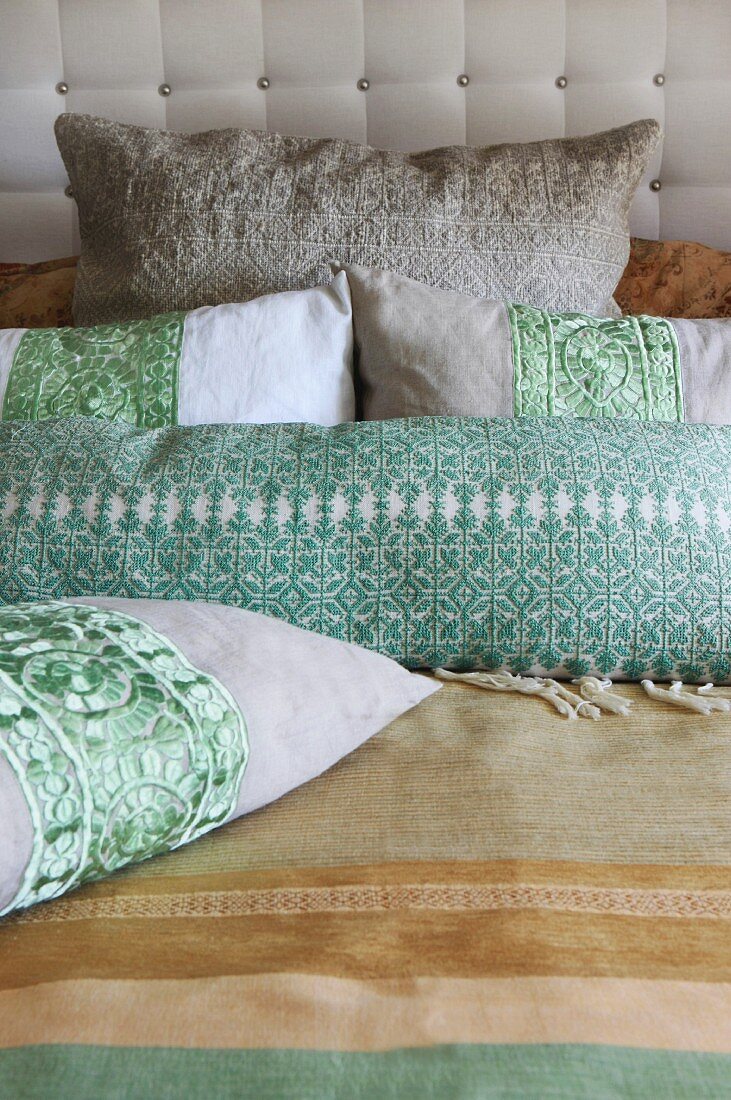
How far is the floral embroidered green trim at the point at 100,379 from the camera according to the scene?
1.01 metres

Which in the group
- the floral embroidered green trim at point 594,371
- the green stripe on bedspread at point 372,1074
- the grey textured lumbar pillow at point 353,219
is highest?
the grey textured lumbar pillow at point 353,219

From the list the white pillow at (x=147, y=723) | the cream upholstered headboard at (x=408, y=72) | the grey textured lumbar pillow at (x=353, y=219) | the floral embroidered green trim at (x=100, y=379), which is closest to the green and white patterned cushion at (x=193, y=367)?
the floral embroidered green trim at (x=100, y=379)

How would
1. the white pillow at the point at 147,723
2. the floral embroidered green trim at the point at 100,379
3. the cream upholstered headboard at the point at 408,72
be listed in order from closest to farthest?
the white pillow at the point at 147,723, the floral embroidered green trim at the point at 100,379, the cream upholstered headboard at the point at 408,72

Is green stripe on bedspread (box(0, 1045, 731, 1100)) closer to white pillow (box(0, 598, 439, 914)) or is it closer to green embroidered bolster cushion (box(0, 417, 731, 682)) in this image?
white pillow (box(0, 598, 439, 914))

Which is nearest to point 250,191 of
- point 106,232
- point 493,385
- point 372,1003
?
point 106,232

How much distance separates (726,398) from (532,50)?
859mm

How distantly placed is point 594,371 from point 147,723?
2.30ft

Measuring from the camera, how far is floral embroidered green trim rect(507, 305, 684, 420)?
1025 mm

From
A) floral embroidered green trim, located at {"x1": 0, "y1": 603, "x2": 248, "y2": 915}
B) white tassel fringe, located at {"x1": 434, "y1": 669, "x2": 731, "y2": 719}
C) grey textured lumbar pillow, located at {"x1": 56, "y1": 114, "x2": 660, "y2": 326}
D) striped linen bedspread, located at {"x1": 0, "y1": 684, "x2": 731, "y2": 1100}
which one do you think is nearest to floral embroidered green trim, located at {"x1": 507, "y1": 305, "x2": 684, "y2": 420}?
grey textured lumbar pillow, located at {"x1": 56, "y1": 114, "x2": 660, "y2": 326}

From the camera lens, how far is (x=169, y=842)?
22.0 inches

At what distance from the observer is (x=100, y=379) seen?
1022mm

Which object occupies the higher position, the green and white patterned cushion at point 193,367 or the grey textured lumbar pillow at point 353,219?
the grey textured lumbar pillow at point 353,219

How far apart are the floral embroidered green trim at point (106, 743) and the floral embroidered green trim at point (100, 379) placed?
1.45 feet

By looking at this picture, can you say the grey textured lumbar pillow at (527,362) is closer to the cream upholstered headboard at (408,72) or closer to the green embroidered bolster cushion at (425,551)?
the green embroidered bolster cushion at (425,551)
